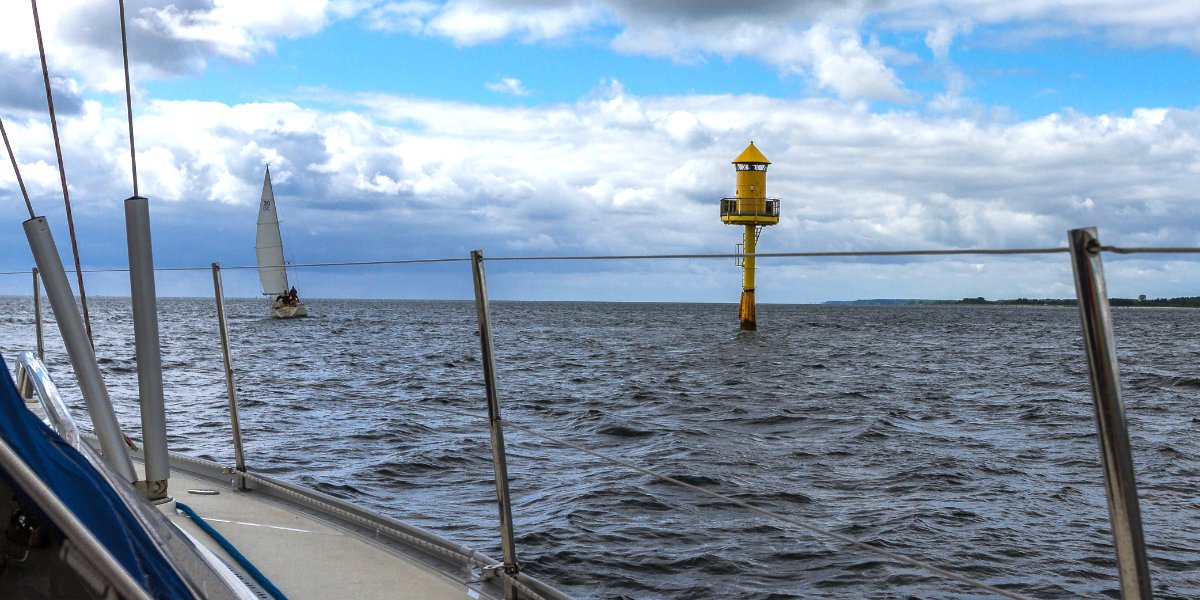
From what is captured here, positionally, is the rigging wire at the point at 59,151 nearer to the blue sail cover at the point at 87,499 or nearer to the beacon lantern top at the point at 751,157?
the blue sail cover at the point at 87,499

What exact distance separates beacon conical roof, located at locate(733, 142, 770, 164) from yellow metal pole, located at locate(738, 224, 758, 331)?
2199 millimetres

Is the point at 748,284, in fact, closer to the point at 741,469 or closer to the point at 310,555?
the point at 741,469

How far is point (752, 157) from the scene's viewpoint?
2947 centimetres

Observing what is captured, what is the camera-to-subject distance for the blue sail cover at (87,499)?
921mm

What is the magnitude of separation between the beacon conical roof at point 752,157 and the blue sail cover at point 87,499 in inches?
1155

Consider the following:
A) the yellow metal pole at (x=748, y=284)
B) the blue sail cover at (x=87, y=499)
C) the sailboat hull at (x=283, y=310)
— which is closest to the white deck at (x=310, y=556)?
the blue sail cover at (x=87, y=499)

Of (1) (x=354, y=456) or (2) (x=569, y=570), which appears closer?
(2) (x=569, y=570)

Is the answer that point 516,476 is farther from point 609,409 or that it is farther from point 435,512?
point 609,409

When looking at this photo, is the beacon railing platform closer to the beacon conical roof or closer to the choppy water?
the beacon conical roof

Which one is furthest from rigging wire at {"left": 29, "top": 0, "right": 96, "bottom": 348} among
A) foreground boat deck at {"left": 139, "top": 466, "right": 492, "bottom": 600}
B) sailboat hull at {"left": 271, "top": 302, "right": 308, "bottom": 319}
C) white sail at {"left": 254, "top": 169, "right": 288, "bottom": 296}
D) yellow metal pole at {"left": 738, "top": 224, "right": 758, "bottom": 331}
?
sailboat hull at {"left": 271, "top": 302, "right": 308, "bottom": 319}

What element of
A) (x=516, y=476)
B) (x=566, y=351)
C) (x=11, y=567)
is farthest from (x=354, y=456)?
A: (x=566, y=351)

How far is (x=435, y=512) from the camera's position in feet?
16.5

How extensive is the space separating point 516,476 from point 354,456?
1.53m

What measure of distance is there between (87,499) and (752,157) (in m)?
29.5
